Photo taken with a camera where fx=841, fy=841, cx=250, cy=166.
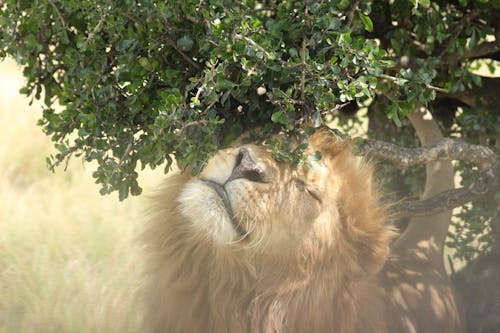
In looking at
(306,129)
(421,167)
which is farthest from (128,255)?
(306,129)

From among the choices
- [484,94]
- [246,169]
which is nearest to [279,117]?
[246,169]

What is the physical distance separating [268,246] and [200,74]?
65cm

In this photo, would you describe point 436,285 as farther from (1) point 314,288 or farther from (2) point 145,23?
(2) point 145,23

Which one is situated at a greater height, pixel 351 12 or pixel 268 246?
pixel 351 12

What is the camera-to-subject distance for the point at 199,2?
271 cm

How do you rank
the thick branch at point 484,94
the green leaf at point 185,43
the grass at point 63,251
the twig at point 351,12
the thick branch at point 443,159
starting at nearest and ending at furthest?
the green leaf at point 185,43
the twig at point 351,12
the thick branch at point 443,159
the thick branch at point 484,94
the grass at point 63,251

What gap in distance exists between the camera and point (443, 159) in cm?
327

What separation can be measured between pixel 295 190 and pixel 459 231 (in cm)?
217

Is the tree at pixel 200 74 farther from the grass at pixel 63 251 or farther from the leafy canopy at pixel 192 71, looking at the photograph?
the grass at pixel 63 251

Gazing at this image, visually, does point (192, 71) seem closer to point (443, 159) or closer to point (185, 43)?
point (185, 43)

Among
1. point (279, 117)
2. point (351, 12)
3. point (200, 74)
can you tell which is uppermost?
point (351, 12)

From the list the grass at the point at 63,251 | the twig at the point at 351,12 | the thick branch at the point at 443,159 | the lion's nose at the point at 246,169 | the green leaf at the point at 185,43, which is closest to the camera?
the lion's nose at the point at 246,169

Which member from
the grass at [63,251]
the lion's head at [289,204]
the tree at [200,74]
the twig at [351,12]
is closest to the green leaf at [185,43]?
the tree at [200,74]

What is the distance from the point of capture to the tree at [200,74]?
2.66 m
